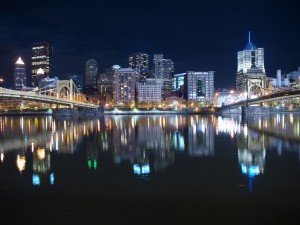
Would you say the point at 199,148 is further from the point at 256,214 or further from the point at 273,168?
the point at 256,214

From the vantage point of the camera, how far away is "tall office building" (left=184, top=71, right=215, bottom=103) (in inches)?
6964

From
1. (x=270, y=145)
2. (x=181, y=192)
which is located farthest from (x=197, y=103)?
(x=181, y=192)

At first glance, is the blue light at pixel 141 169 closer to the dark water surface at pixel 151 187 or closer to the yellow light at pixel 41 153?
the dark water surface at pixel 151 187

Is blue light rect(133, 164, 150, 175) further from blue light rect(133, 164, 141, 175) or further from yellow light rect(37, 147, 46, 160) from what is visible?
yellow light rect(37, 147, 46, 160)

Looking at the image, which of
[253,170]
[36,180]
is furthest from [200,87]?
[36,180]

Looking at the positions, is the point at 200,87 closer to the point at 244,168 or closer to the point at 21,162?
the point at 244,168

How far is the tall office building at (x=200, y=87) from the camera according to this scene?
177 meters

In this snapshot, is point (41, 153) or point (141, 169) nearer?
point (141, 169)

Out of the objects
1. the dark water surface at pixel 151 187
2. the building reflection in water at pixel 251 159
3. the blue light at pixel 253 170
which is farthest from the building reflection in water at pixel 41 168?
the blue light at pixel 253 170

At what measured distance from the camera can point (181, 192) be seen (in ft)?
31.3

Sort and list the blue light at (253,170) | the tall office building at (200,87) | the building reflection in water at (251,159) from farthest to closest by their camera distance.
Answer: the tall office building at (200,87) → the building reflection in water at (251,159) → the blue light at (253,170)

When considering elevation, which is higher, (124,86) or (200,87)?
(124,86)

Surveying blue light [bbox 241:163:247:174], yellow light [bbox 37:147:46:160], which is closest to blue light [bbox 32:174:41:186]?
yellow light [bbox 37:147:46:160]

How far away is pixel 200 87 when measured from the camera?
179m
